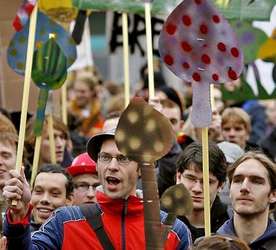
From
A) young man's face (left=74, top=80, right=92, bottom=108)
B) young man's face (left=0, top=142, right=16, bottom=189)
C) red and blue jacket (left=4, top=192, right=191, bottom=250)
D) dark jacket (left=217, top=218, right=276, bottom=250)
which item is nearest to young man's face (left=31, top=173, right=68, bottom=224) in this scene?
young man's face (left=0, top=142, right=16, bottom=189)

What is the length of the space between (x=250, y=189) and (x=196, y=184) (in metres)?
0.75

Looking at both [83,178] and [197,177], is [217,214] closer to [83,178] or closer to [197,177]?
[197,177]

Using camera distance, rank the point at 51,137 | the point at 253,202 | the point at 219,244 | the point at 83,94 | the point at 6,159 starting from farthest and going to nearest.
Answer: the point at 83,94
the point at 51,137
the point at 6,159
the point at 253,202
the point at 219,244

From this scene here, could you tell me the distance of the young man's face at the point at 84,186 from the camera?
8258 mm

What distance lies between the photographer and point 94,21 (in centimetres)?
2389

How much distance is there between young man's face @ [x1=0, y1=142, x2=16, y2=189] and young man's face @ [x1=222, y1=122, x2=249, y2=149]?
2.88 metres

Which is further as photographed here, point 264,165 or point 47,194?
point 47,194

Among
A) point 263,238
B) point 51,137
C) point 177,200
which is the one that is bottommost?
point 263,238

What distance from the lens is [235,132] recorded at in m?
10.3

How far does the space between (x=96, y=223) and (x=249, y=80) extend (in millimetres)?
5114

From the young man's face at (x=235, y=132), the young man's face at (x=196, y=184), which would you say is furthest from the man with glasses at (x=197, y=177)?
the young man's face at (x=235, y=132)

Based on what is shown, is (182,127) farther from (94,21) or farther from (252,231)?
(94,21)

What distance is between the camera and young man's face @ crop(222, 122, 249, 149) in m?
10.3

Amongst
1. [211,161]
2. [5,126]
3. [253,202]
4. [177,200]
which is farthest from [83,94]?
[177,200]
